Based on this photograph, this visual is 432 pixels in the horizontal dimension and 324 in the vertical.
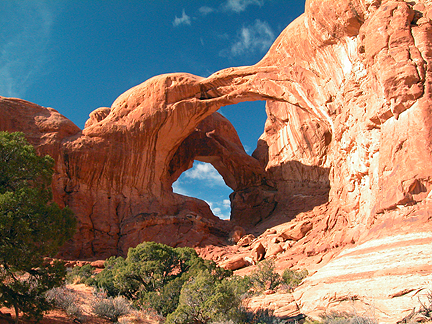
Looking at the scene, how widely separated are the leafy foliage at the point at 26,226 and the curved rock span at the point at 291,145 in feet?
20.3

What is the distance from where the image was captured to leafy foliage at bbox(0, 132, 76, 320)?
750 centimetres

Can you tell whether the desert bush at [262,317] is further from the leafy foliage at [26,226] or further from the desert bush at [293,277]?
the leafy foliage at [26,226]

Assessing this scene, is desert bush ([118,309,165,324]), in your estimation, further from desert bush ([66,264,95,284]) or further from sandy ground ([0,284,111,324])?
desert bush ([66,264,95,284])

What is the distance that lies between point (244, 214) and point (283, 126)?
24.5ft

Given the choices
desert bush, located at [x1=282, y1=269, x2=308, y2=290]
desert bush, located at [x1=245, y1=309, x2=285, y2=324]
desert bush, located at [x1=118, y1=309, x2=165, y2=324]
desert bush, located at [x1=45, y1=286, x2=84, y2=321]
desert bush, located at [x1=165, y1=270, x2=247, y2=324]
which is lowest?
desert bush, located at [x1=282, y1=269, x2=308, y2=290]

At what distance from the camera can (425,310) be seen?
663 centimetres

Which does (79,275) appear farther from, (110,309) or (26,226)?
(26,226)

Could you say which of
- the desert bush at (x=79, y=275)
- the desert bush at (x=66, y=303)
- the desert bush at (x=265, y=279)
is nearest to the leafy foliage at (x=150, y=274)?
the desert bush at (x=265, y=279)

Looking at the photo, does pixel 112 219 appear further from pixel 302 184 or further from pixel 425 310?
pixel 425 310

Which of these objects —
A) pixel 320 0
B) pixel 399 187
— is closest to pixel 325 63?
pixel 320 0

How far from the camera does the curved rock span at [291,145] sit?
33.2 feet

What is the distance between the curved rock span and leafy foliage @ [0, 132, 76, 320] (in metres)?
6.19

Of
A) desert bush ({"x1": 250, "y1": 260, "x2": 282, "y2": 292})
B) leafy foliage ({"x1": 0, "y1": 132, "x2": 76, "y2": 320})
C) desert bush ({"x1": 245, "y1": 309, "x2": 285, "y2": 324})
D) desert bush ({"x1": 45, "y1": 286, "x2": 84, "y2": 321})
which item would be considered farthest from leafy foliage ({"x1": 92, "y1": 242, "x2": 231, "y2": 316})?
leafy foliage ({"x1": 0, "y1": 132, "x2": 76, "y2": 320})

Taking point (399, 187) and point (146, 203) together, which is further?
point (146, 203)
